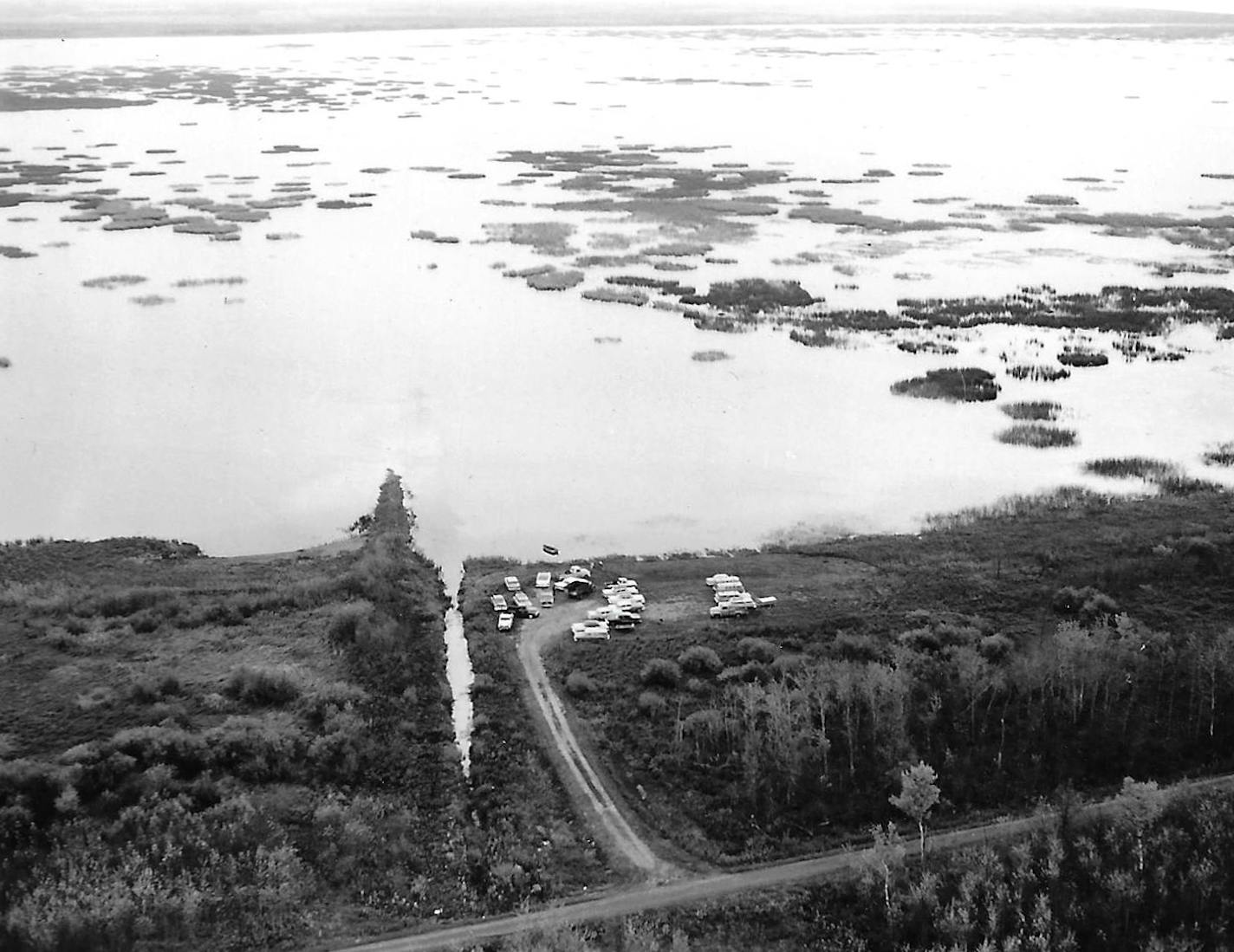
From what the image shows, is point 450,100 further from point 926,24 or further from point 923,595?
point 926,24

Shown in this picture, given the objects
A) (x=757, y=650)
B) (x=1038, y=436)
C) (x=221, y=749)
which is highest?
(x=1038, y=436)

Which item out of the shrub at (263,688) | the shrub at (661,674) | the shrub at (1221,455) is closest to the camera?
the shrub at (263,688)

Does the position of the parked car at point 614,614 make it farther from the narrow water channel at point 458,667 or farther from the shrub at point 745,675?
the narrow water channel at point 458,667

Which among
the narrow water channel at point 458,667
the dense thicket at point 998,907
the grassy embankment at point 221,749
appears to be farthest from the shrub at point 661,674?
the dense thicket at point 998,907

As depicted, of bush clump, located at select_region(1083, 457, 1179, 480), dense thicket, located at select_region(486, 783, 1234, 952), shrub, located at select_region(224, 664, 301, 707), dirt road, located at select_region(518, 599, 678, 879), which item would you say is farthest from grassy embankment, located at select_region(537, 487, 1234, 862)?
Result: shrub, located at select_region(224, 664, 301, 707)

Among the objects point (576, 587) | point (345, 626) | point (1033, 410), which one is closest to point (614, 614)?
point (576, 587)

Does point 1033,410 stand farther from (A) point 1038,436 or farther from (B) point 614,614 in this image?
(B) point 614,614

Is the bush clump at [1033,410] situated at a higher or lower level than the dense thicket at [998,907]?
higher
